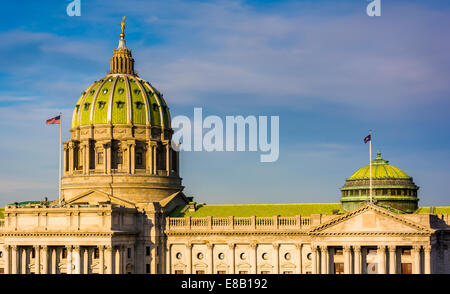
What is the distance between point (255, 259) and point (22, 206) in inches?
1434

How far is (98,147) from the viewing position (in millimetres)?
134125

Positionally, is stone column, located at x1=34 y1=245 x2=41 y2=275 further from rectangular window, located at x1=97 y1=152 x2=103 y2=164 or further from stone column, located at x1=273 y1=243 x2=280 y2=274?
stone column, located at x1=273 y1=243 x2=280 y2=274

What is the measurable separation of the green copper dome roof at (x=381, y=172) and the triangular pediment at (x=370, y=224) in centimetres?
989

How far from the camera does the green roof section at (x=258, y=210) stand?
398 feet

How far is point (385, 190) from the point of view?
116750 millimetres

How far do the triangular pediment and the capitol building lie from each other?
0.14 meters

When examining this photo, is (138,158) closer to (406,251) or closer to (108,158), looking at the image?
(108,158)

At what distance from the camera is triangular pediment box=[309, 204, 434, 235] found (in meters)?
107

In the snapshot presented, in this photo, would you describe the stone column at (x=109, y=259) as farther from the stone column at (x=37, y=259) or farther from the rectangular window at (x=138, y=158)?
the rectangular window at (x=138, y=158)

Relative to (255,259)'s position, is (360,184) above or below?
above
